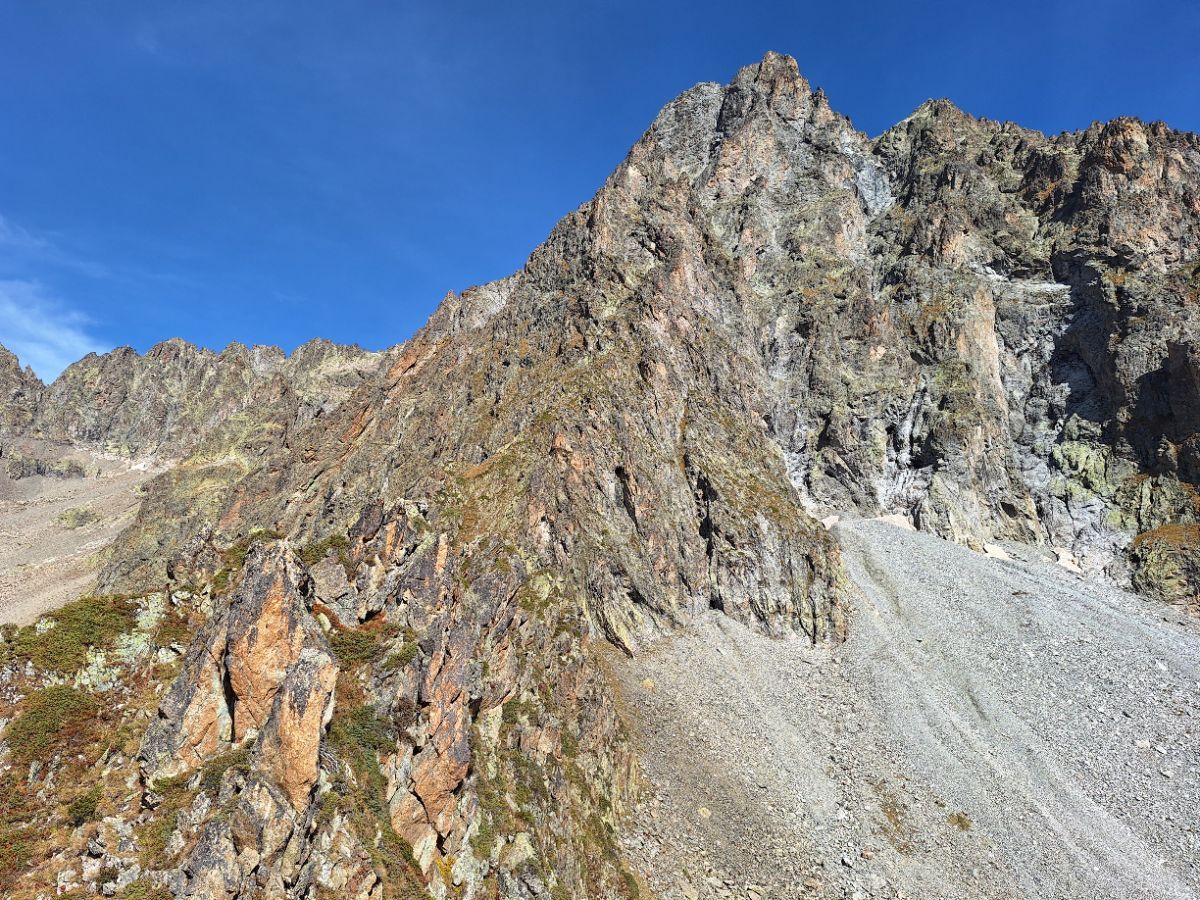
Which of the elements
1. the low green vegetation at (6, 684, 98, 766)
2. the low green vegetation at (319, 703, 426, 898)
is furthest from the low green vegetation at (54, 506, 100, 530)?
the low green vegetation at (319, 703, 426, 898)

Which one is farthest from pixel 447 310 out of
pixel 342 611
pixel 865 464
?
pixel 342 611

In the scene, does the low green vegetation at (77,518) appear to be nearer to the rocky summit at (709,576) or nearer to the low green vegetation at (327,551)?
the rocky summit at (709,576)

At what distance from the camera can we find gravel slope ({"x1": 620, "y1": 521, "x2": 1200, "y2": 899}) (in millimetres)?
33844

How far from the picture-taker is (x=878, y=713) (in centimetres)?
4734

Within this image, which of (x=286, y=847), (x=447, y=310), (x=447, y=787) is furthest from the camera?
(x=447, y=310)

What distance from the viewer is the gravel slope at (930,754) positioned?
33844 millimetres

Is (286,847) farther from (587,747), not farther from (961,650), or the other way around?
(961,650)

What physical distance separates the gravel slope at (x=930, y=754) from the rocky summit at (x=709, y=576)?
288 millimetres

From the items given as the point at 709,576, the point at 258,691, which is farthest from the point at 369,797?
the point at 709,576

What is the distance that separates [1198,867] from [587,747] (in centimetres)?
3699

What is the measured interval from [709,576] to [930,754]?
22.5 meters

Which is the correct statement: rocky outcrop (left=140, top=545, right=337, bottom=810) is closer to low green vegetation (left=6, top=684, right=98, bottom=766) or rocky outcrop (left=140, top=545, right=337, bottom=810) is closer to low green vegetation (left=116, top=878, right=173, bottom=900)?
low green vegetation (left=6, top=684, right=98, bottom=766)

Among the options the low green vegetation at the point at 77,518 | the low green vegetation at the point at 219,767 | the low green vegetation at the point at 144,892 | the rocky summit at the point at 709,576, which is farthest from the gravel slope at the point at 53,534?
the low green vegetation at the point at 144,892

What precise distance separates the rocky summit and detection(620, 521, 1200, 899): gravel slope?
288 mm
